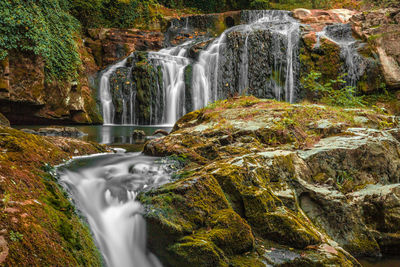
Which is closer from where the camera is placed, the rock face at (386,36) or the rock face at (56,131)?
the rock face at (56,131)

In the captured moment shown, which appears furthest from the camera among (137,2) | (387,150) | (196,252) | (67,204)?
(137,2)

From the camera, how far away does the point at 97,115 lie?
13953 millimetres

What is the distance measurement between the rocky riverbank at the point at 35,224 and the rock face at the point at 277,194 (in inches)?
26.2

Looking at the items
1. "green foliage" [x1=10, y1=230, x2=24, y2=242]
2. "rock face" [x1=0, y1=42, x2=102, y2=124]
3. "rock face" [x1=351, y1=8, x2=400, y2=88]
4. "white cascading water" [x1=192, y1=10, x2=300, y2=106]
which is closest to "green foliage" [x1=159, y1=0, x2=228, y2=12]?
"white cascading water" [x1=192, y1=10, x2=300, y2=106]

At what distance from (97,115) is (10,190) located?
1293 centimetres

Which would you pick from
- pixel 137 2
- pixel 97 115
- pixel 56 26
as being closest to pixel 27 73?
pixel 56 26

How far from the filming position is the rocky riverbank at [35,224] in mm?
1511

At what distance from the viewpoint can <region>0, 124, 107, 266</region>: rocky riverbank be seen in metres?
1.51

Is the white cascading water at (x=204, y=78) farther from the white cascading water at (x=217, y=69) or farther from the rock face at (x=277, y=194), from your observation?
the rock face at (x=277, y=194)

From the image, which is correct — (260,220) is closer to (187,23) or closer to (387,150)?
(387,150)

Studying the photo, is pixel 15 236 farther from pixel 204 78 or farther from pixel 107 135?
pixel 204 78

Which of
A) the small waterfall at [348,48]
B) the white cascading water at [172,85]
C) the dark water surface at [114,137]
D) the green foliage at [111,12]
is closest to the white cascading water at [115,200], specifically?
the dark water surface at [114,137]

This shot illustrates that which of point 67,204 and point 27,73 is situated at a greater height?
point 27,73

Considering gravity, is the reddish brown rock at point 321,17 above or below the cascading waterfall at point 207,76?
above
